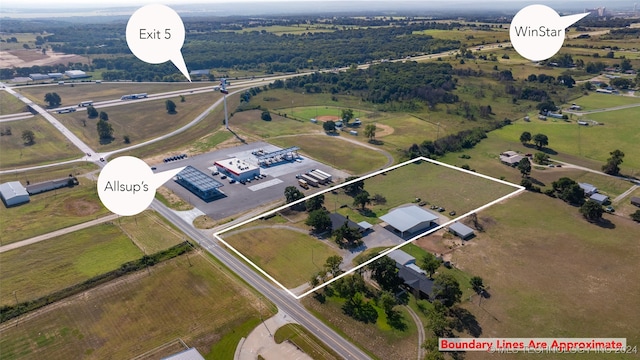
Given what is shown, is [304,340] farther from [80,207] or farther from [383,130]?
[383,130]

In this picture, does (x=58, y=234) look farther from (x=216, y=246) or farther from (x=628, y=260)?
(x=628, y=260)

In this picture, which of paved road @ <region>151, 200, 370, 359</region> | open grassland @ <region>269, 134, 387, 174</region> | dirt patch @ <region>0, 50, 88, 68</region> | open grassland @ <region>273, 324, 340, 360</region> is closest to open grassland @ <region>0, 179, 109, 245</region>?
paved road @ <region>151, 200, 370, 359</region>

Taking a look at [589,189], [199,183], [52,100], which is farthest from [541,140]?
[52,100]

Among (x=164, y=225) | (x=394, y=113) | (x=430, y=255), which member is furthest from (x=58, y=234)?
(x=394, y=113)

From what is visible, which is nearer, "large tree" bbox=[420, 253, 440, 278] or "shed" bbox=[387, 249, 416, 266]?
"large tree" bbox=[420, 253, 440, 278]

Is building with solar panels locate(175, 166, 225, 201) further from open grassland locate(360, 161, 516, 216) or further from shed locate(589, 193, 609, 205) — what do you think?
shed locate(589, 193, 609, 205)
